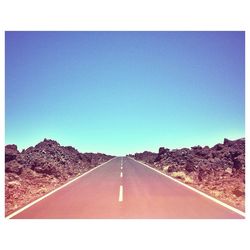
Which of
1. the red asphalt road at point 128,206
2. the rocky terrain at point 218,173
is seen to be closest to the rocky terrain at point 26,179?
the red asphalt road at point 128,206

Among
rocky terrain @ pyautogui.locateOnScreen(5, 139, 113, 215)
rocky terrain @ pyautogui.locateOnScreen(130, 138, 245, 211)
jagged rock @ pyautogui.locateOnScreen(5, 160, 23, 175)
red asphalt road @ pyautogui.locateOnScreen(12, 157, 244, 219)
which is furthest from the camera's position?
jagged rock @ pyautogui.locateOnScreen(5, 160, 23, 175)

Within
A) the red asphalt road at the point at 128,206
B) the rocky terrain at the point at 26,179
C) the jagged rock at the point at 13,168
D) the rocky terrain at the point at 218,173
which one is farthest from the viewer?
the jagged rock at the point at 13,168

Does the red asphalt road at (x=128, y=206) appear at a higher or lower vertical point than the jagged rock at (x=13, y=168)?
lower

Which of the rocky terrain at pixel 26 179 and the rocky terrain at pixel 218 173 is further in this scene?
the rocky terrain at pixel 26 179

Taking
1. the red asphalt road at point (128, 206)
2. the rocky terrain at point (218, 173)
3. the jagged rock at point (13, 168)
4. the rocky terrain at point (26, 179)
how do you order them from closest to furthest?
the red asphalt road at point (128, 206) < the rocky terrain at point (218, 173) < the rocky terrain at point (26, 179) < the jagged rock at point (13, 168)

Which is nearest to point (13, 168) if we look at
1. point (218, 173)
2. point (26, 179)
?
point (26, 179)

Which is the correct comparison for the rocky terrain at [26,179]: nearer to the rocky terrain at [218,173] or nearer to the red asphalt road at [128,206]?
the red asphalt road at [128,206]

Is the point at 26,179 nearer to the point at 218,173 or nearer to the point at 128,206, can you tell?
the point at 128,206

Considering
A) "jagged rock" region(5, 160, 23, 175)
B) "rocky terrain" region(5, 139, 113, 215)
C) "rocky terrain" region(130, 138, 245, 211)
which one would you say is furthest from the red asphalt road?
"jagged rock" region(5, 160, 23, 175)

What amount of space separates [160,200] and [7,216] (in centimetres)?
529

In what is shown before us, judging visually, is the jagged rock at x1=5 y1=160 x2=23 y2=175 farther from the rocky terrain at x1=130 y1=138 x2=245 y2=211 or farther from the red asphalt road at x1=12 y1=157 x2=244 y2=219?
the rocky terrain at x1=130 y1=138 x2=245 y2=211
